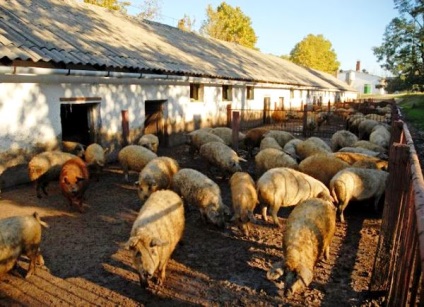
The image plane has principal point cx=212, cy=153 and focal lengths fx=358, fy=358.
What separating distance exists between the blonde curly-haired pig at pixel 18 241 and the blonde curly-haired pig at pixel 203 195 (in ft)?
9.53

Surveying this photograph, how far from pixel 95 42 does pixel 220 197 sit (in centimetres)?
930

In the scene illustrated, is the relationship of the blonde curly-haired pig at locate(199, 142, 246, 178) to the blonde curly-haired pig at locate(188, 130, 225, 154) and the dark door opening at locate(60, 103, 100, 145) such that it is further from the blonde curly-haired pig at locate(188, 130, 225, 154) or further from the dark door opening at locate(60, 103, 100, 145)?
the dark door opening at locate(60, 103, 100, 145)

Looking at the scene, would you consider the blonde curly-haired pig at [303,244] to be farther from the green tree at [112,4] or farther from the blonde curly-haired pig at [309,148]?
the green tree at [112,4]

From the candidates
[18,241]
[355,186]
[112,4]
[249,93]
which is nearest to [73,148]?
[18,241]

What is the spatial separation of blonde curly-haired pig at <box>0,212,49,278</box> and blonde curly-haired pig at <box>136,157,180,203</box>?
264 cm

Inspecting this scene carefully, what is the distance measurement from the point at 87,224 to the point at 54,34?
25.8ft

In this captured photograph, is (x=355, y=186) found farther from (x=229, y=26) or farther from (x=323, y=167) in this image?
(x=229, y=26)

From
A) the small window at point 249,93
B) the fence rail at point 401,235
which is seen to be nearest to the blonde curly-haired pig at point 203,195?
the fence rail at point 401,235

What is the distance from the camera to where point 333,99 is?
4931 cm

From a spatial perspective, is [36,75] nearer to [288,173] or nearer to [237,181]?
[237,181]

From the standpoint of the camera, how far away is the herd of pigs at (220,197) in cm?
477

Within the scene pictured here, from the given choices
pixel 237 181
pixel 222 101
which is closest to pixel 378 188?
pixel 237 181

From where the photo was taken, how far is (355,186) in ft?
24.1

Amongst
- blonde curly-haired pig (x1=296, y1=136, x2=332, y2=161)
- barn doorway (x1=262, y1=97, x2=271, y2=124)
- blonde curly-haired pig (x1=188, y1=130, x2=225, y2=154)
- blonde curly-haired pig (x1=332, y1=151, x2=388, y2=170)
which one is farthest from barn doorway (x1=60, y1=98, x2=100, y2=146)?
barn doorway (x1=262, y1=97, x2=271, y2=124)
